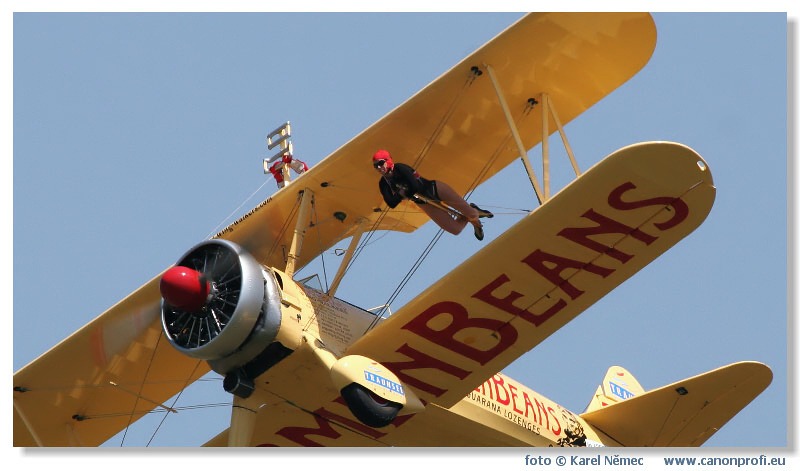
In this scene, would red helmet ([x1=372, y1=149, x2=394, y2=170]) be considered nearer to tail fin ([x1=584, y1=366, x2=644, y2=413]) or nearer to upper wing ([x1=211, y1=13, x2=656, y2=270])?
upper wing ([x1=211, y1=13, x2=656, y2=270])

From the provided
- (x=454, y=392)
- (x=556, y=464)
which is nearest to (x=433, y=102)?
(x=454, y=392)

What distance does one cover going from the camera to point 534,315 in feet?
44.8

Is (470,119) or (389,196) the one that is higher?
(470,119)

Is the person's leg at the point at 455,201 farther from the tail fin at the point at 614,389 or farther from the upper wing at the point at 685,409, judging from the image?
the tail fin at the point at 614,389

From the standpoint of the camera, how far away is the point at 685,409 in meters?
16.0

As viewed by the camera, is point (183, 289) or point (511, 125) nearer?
point (183, 289)

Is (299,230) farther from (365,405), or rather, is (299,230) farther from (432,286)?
(365,405)

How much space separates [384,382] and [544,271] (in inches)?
63.2

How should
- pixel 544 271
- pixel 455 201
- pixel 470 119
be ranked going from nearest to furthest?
pixel 544 271, pixel 455 201, pixel 470 119

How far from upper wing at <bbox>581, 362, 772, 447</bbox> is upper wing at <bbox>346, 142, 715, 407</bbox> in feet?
8.80

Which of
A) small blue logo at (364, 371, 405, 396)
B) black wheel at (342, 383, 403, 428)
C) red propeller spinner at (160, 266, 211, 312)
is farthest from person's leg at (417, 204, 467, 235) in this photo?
red propeller spinner at (160, 266, 211, 312)

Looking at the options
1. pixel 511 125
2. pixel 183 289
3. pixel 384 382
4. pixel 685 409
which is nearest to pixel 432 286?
pixel 384 382

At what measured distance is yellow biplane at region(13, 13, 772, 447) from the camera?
13.0 m

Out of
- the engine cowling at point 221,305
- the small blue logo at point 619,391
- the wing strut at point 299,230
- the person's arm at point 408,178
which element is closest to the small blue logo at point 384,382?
the engine cowling at point 221,305
